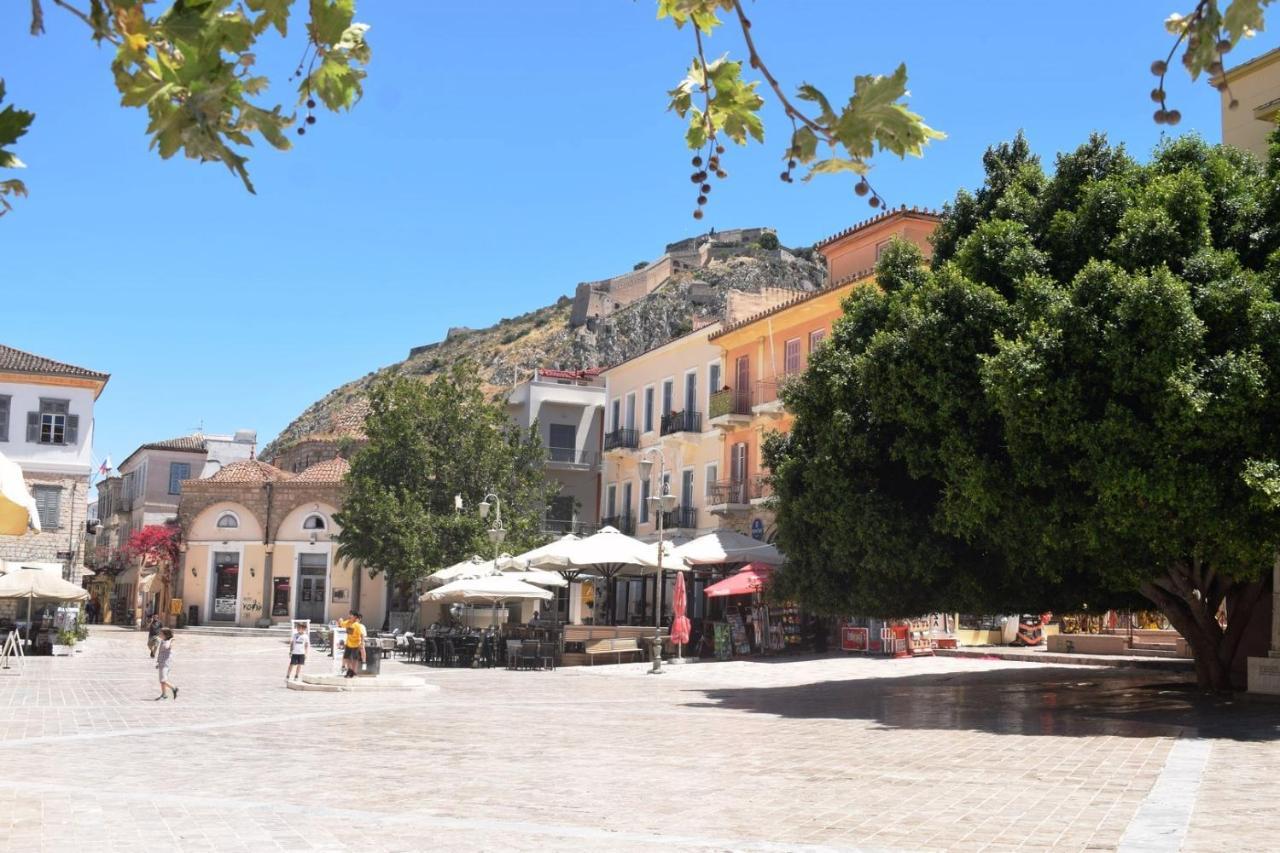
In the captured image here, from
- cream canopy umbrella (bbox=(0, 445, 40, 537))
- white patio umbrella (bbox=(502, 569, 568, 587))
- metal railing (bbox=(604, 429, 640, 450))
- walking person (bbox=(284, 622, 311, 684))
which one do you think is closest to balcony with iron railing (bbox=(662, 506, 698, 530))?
metal railing (bbox=(604, 429, 640, 450))

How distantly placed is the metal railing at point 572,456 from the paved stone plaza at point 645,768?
97.4ft

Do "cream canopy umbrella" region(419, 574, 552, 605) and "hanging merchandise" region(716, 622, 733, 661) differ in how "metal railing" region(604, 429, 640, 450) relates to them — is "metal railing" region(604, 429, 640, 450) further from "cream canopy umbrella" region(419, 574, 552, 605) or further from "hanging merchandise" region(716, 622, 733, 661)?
"cream canopy umbrella" region(419, 574, 552, 605)

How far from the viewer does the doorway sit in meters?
54.1

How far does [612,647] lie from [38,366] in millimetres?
24773

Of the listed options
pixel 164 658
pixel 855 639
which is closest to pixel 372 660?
pixel 164 658

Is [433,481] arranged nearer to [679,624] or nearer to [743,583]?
[679,624]

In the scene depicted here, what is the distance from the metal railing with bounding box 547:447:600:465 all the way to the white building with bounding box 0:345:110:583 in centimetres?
1756

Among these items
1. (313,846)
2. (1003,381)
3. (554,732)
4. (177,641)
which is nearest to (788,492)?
(1003,381)

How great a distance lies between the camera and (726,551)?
29.1 metres

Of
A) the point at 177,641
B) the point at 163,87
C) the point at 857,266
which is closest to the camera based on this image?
the point at 163,87

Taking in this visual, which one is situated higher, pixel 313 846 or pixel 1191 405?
pixel 1191 405

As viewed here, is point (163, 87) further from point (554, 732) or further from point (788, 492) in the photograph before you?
point (788, 492)

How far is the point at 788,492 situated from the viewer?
20.3 meters

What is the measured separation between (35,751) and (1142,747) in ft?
37.6
